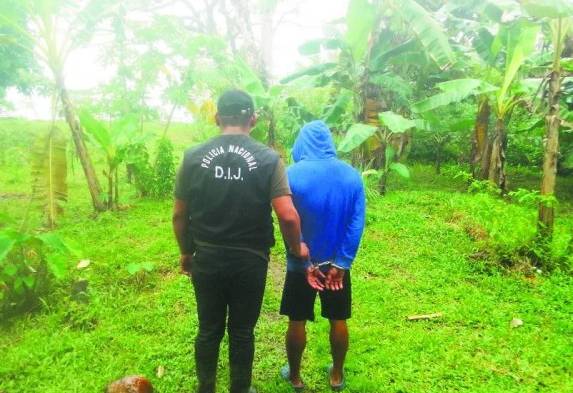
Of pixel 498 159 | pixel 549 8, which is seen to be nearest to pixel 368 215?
pixel 498 159

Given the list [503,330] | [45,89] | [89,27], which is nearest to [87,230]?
[45,89]

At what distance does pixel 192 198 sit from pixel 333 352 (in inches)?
59.4

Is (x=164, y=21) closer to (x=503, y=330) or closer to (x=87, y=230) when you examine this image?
(x=87, y=230)

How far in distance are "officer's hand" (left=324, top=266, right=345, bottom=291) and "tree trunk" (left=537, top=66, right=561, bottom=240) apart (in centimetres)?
332

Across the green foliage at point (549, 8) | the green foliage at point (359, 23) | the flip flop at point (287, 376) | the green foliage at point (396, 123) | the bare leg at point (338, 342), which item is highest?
the green foliage at point (359, 23)

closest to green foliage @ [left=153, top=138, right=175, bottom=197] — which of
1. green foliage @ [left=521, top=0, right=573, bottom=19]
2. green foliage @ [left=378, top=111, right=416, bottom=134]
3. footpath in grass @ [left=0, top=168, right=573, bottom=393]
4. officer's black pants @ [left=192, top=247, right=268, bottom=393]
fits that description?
footpath in grass @ [left=0, top=168, right=573, bottom=393]

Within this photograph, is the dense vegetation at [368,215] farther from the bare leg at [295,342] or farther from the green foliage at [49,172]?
the bare leg at [295,342]

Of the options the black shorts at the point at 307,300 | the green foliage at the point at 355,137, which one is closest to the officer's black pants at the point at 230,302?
the black shorts at the point at 307,300

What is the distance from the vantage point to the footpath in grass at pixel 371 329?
10.6ft

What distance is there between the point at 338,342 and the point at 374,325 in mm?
1197

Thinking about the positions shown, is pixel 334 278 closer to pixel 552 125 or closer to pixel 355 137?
pixel 552 125

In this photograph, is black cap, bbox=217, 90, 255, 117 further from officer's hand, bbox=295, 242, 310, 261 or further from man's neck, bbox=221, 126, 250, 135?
officer's hand, bbox=295, 242, 310, 261

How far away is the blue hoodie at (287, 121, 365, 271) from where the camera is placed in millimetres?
2646

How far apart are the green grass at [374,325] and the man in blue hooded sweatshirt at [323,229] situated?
70cm
